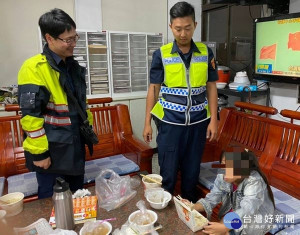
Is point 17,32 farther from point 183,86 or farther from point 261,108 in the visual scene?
point 261,108

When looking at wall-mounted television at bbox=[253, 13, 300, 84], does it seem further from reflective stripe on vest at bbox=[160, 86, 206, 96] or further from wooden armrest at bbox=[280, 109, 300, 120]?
reflective stripe on vest at bbox=[160, 86, 206, 96]

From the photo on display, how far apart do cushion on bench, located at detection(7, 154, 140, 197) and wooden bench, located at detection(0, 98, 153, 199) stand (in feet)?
0.23

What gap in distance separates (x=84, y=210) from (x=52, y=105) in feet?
1.92

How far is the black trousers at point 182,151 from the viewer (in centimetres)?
171

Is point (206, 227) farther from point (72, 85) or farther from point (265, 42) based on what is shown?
point (265, 42)

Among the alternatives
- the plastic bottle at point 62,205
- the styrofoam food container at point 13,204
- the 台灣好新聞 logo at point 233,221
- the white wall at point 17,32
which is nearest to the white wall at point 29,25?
the white wall at point 17,32

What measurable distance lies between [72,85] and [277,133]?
4.87 feet

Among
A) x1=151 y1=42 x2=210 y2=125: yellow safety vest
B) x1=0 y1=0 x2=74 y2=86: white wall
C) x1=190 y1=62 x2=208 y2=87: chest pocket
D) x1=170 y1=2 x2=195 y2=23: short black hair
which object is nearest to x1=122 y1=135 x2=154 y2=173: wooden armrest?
x1=151 y1=42 x2=210 y2=125: yellow safety vest

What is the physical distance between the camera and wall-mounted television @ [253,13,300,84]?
216cm

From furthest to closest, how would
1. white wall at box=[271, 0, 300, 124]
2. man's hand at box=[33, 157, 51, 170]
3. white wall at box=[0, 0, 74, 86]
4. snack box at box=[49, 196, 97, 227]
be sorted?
white wall at box=[0, 0, 74, 86] → white wall at box=[271, 0, 300, 124] → man's hand at box=[33, 157, 51, 170] → snack box at box=[49, 196, 97, 227]

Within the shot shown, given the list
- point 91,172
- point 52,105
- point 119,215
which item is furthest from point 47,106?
point 91,172

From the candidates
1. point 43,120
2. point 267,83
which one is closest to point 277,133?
point 267,83

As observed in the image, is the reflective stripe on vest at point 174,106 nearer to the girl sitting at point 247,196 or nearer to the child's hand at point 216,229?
the girl sitting at point 247,196

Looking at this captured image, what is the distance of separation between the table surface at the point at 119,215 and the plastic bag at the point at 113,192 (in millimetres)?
31
